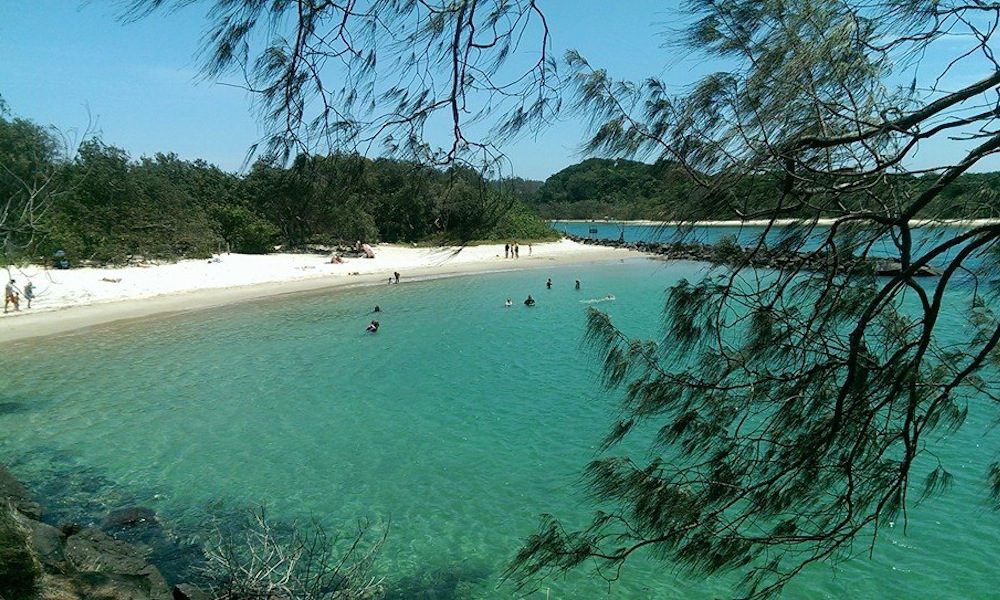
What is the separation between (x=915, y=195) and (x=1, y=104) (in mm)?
11148

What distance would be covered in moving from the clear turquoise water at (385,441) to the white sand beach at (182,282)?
6.24 ft

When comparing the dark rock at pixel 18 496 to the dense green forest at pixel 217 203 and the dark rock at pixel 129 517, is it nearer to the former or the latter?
the dark rock at pixel 129 517

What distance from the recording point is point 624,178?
2379 millimetres

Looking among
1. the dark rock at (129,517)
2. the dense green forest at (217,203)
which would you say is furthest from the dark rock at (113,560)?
the dense green forest at (217,203)

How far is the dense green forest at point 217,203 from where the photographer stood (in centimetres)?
251

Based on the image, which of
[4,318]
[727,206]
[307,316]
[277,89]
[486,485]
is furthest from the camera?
[307,316]

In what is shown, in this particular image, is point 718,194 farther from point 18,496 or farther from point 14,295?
point 14,295

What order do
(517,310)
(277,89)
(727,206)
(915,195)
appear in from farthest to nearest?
(517,310) → (277,89) → (915,195) → (727,206)

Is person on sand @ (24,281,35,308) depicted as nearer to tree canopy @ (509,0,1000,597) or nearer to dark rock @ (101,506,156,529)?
dark rock @ (101,506,156,529)

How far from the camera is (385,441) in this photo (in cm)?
859

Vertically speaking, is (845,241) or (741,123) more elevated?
(741,123)

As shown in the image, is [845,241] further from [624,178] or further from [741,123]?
[624,178]

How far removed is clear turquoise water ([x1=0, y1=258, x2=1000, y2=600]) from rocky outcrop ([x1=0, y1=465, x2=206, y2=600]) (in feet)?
2.62

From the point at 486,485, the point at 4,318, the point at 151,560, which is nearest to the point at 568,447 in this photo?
the point at 486,485
